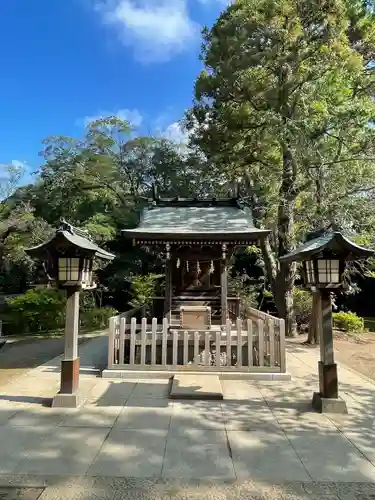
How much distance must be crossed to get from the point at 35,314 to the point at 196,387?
10.6m

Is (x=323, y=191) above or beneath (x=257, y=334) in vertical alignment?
above

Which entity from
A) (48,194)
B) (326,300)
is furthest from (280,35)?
(48,194)

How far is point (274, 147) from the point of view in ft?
41.2

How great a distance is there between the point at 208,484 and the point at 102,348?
7291mm

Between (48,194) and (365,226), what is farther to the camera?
(48,194)

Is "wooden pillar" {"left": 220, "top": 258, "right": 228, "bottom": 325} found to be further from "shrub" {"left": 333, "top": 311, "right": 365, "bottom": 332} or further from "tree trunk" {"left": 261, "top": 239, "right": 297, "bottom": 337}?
"shrub" {"left": 333, "top": 311, "right": 365, "bottom": 332}

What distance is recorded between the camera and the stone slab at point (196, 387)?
207 inches

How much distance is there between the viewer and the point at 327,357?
497cm

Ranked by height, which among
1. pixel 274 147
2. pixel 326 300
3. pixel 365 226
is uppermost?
pixel 274 147

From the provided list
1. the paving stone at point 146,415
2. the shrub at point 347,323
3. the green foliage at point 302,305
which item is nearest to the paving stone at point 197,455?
the paving stone at point 146,415

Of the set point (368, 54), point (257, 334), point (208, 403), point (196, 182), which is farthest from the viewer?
point (196, 182)

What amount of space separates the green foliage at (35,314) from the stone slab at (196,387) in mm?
9664

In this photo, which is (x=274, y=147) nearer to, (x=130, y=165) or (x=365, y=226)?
(x=365, y=226)

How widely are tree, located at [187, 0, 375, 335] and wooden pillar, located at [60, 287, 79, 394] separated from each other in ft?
25.6
